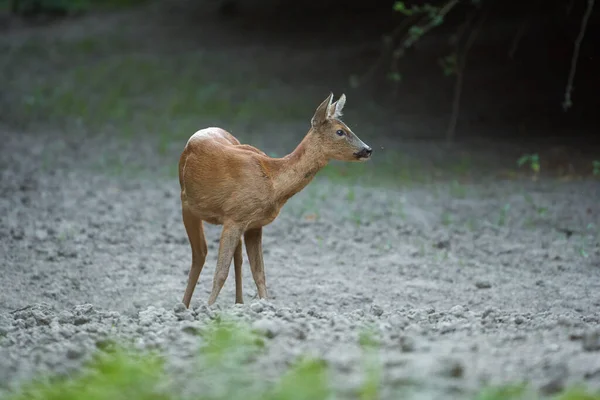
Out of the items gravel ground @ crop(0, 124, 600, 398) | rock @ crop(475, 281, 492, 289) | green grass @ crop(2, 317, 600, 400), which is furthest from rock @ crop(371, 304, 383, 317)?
green grass @ crop(2, 317, 600, 400)

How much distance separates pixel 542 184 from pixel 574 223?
1897mm

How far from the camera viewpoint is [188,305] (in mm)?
7301

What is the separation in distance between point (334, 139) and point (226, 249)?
1215mm

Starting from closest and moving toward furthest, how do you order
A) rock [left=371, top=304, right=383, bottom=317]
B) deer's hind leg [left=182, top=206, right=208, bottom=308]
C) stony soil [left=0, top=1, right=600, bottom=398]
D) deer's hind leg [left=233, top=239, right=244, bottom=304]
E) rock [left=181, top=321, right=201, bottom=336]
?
stony soil [left=0, top=1, right=600, bottom=398] < rock [left=181, top=321, right=201, bottom=336] < rock [left=371, top=304, right=383, bottom=317] < deer's hind leg [left=233, top=239, right=244, bottom=304] < deer's hind leg [left=182, top=206, right=208, bottom=308]

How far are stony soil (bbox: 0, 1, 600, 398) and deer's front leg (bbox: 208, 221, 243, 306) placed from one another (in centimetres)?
24

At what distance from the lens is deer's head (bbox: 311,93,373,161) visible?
686 centimetres

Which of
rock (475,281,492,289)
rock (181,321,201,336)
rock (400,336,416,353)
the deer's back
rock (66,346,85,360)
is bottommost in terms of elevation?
rock (475,281,492,289)

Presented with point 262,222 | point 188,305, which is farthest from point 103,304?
point 262,222

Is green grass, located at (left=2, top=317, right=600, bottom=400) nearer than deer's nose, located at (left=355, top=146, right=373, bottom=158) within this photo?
Yes

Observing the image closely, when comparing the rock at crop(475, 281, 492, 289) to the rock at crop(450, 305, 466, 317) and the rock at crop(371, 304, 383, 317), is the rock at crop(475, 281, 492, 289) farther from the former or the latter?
the rock at crop(371, 304, 383, 317)

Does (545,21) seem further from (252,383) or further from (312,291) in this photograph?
(252,383)

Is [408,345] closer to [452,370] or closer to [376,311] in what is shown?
[452,370]

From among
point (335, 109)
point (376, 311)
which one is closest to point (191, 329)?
point (376, 311)

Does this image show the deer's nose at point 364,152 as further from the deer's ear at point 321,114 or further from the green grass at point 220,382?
the green grass at point 220,382
